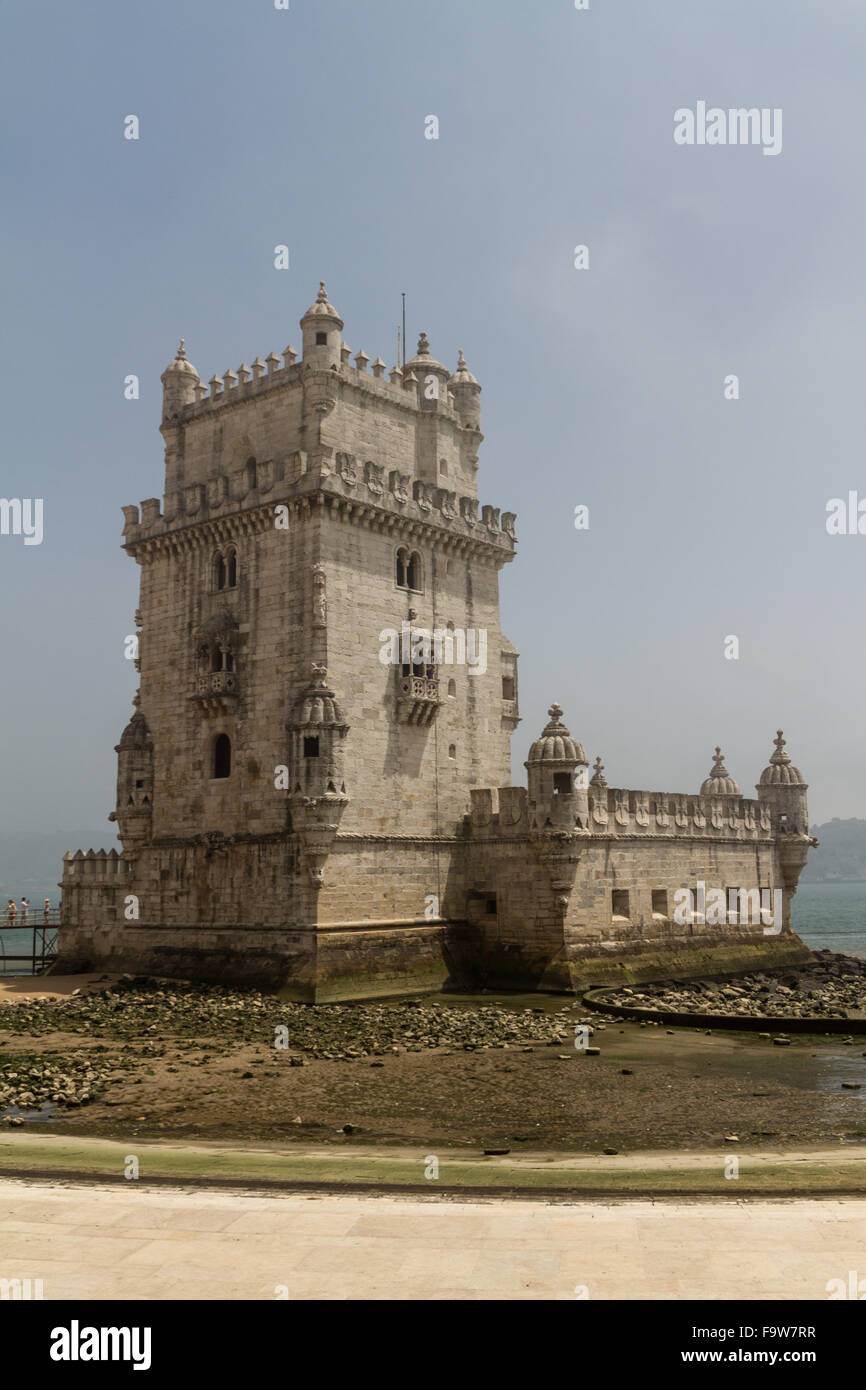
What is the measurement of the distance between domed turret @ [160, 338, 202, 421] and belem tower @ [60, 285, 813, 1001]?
101 millimetres

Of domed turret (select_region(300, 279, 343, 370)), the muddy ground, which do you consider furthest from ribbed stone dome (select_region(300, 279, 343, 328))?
the muddy ground

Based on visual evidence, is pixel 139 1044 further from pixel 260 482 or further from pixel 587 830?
pixel 260 482

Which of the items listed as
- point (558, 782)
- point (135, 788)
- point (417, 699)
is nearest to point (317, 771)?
point (417, 699)

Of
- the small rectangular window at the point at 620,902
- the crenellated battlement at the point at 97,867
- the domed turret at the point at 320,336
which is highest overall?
the domed turret at the point at 320,336

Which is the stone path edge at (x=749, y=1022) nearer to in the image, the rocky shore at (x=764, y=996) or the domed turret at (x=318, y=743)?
the rocky shore at (x=764, y=996)

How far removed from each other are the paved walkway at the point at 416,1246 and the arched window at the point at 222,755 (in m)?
25.3

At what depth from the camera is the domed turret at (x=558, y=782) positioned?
3669 centimetres

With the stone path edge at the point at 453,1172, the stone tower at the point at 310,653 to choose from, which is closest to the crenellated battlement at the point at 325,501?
the stone tower at the point at 310,653

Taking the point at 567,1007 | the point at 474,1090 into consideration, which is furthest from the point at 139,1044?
the point at 567,1007

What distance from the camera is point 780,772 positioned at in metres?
50.9

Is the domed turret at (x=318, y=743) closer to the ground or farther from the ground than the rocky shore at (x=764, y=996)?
farther from the ground

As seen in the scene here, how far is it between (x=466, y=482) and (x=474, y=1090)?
2644 cm

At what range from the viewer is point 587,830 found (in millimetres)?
37125

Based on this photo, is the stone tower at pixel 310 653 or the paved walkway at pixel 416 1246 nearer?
the paved walkway at pixel 416 1246
